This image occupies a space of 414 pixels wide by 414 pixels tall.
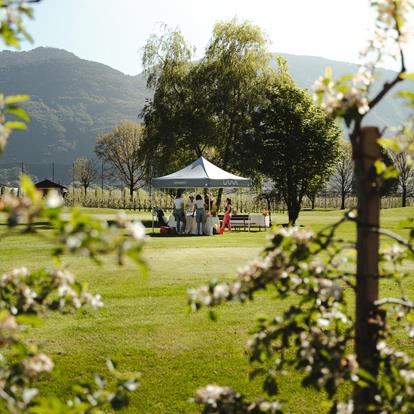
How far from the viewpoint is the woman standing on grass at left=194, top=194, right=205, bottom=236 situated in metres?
24.5

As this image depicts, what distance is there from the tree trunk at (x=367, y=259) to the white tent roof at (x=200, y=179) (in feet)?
69.6

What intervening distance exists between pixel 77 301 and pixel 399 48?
185cm

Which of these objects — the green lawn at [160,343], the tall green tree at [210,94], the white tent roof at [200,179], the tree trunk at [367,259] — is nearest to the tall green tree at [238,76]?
the tall green tree at [210,94]

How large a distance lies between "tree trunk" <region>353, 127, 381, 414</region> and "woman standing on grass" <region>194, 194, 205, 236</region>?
21732 millimetres

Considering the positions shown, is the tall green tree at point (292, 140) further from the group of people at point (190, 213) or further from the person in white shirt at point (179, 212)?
the person in white shirt at point (179, 212)

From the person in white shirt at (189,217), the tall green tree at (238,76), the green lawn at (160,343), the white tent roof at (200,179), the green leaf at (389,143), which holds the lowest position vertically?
Answer: the green lawn at (160,343)

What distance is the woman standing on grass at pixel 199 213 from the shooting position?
963 inches

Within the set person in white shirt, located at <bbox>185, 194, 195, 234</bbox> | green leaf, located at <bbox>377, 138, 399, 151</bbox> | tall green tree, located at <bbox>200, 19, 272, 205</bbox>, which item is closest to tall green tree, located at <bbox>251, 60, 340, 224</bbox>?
tall green tree, located at <bbox>200, 19, 272, 205</bbox>

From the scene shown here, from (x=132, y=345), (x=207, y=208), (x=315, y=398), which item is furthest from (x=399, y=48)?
(x=207, y=208)

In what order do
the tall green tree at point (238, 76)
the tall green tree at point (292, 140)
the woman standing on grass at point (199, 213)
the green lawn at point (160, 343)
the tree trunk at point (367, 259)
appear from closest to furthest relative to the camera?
the tree trunk at point (367, 259) → the green lawn at point (160, 343) → the woman standing on grass at point (199, 213) → the tall green tree at point (292, 140) → the tall green tree at point (238, 76)

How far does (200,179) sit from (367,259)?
70.7 ft

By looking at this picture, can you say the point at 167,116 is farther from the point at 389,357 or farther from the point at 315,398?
the point at 389,357

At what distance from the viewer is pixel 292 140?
1382 inches

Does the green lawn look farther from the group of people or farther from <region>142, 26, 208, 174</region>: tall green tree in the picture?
<region>142, 26, 208, 174</region>: tall green tree
